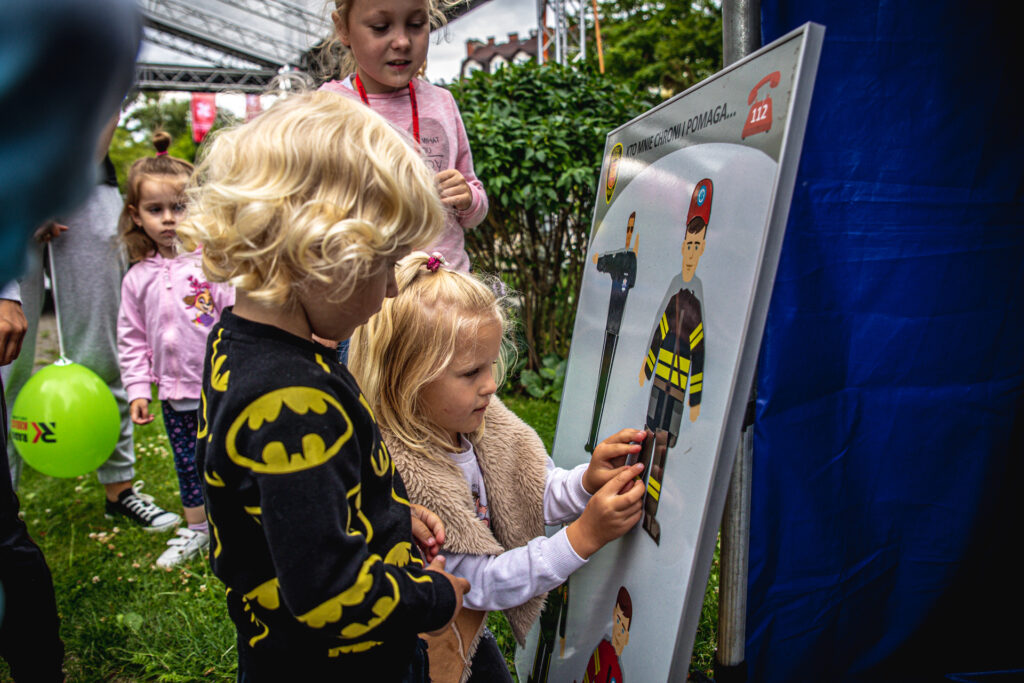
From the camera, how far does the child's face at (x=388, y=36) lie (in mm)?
1941

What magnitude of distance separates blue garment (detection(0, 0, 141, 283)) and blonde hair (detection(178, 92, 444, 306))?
42 centimetres

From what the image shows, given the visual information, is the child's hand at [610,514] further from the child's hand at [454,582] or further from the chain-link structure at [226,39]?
the chain-link structure at [226,39]

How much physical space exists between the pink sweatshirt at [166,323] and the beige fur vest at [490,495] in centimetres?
154

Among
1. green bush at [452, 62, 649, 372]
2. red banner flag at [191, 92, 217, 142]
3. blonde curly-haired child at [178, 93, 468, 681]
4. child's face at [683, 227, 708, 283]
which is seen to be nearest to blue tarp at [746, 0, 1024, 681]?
child's face at [683, 227, 708, 283]

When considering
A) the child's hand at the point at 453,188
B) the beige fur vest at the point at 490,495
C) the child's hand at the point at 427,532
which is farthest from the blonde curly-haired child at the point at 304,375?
the child's hand at the point at 453,188

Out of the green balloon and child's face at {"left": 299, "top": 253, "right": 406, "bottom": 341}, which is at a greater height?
child's face at {"left": 299, "top": 253, "right": 406, "bottom": 341}

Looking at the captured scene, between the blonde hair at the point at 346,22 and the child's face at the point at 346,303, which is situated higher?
the blonde hair at the point at 346,22

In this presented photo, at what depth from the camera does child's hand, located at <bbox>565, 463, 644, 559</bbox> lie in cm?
121

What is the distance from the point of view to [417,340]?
4.56 ft

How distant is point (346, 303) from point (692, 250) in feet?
1.85

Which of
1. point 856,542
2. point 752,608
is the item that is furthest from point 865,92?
point 752,608

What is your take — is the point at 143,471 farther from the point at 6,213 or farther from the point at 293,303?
the point at 6,213

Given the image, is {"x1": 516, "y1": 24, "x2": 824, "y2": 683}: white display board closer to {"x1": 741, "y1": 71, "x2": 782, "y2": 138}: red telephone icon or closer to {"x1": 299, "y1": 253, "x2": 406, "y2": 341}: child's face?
{"x1": 741, "y1": 71, "x2": 782, "y2": 138}: red telephone icon

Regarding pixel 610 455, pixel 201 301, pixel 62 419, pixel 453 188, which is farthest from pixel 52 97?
pixel 62 419
